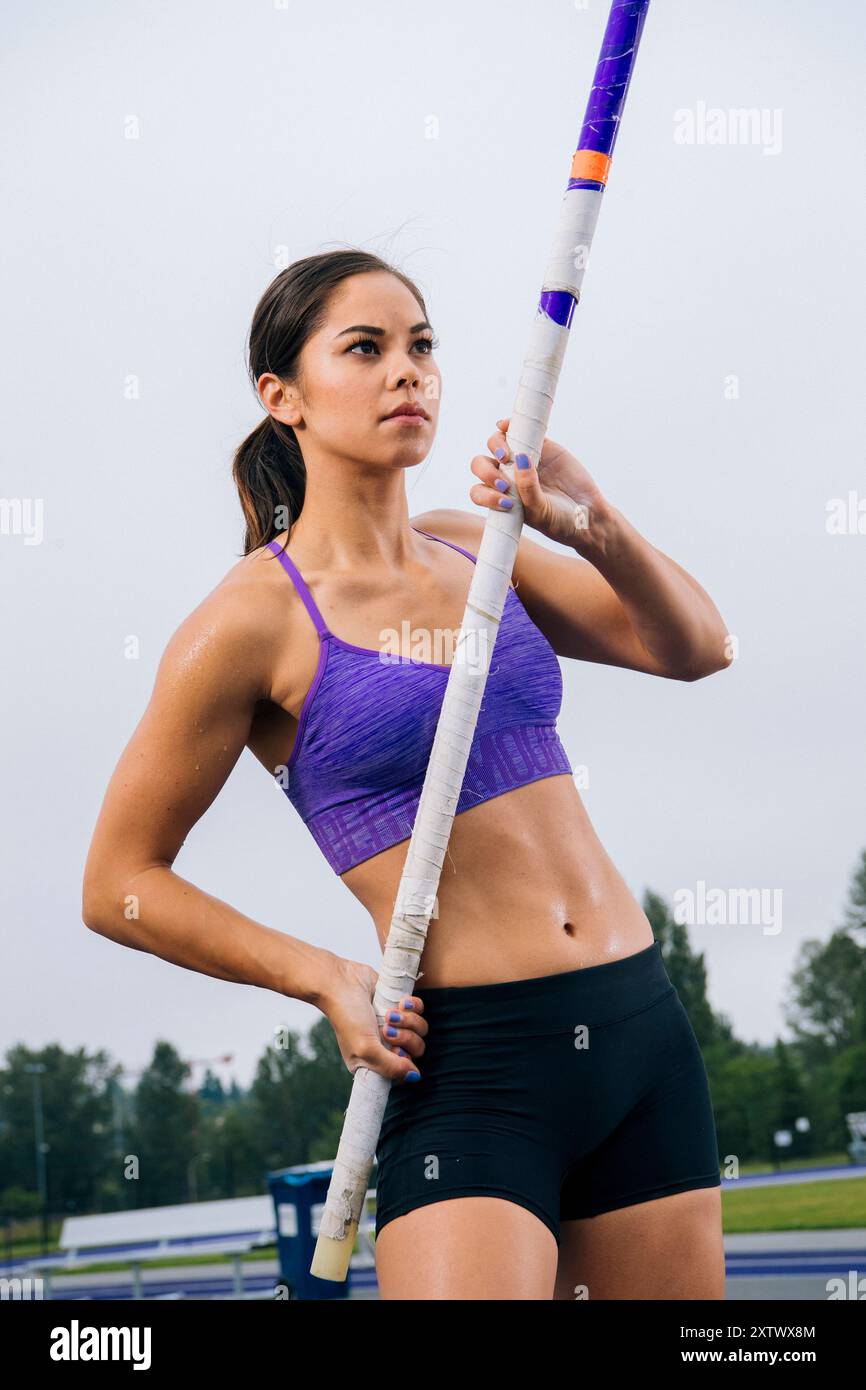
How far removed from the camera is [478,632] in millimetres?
2086

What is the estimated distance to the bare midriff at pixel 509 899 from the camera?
6.86 ft

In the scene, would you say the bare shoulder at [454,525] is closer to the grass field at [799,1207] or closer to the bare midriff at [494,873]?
the bare midriff at [494,873]

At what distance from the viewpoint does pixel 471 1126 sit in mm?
2014

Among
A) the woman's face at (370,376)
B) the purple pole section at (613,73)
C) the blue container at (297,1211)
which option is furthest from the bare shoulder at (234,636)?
the blue container at (297,1211)

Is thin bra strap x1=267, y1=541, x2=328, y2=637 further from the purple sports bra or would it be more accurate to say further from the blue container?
the blue container

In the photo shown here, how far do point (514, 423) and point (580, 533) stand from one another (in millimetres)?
176

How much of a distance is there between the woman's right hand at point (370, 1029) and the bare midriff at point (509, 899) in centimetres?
8

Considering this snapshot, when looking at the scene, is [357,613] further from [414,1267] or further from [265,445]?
[414,1267]

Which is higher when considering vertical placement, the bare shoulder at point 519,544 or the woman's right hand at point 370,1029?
the bare shoulder at point 519,544

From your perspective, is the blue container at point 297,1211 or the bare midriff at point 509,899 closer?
the bare midriff at point 509,899

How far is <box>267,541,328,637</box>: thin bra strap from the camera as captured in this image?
7.02ft

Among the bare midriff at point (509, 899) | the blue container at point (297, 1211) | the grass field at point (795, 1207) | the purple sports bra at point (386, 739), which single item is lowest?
the grass field at point (795, 1207)

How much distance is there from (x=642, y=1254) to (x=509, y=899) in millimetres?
526
